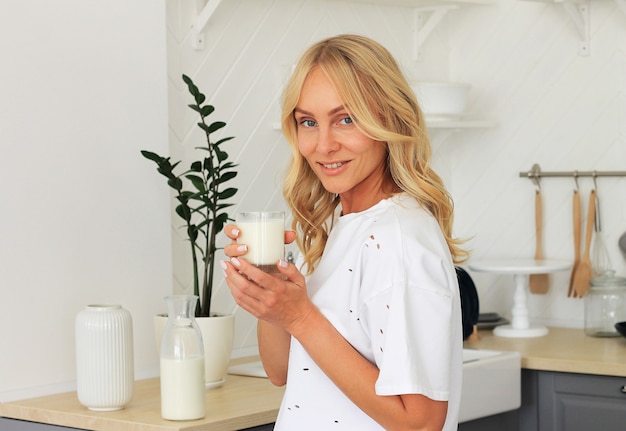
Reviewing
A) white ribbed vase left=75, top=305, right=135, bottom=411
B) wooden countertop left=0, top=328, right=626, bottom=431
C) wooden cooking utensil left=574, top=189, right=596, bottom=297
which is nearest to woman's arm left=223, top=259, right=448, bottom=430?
wooden countertop left=0, top=328, right=626, bottom=431

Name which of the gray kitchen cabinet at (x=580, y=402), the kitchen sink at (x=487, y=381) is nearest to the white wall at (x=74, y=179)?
the kitchen sink at (x=487, y=381)

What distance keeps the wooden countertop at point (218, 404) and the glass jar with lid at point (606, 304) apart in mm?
253

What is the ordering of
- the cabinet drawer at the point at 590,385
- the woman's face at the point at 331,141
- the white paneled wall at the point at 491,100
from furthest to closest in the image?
1. the white paneled wall at the point at 491,100
2. the cabinet drawer at the point at 590,385
3. the woman's face at the point at 331,141

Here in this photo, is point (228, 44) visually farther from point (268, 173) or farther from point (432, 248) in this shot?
point (432, 248)

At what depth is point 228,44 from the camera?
2.80 meters

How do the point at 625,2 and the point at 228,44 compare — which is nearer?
the point at 228,44

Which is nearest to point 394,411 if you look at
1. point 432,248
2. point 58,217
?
point 432,248

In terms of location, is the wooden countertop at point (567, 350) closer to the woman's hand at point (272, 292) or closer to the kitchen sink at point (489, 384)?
the kitchen sink at point (489, 384)

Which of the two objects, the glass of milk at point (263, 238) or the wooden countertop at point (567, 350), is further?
the wooden countertop at point (567, 350)

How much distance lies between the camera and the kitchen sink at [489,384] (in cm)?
254

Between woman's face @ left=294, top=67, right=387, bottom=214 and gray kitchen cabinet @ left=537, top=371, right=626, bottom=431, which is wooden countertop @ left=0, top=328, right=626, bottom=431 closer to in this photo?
→ gray kitchen cabinet @ left=537, top=371, right=626, bottom=431

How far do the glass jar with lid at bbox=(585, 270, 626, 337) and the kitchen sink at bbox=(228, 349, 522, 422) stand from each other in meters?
0.46

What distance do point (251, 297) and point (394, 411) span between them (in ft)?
0.81

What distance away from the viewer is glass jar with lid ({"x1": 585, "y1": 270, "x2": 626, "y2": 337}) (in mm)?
3033
